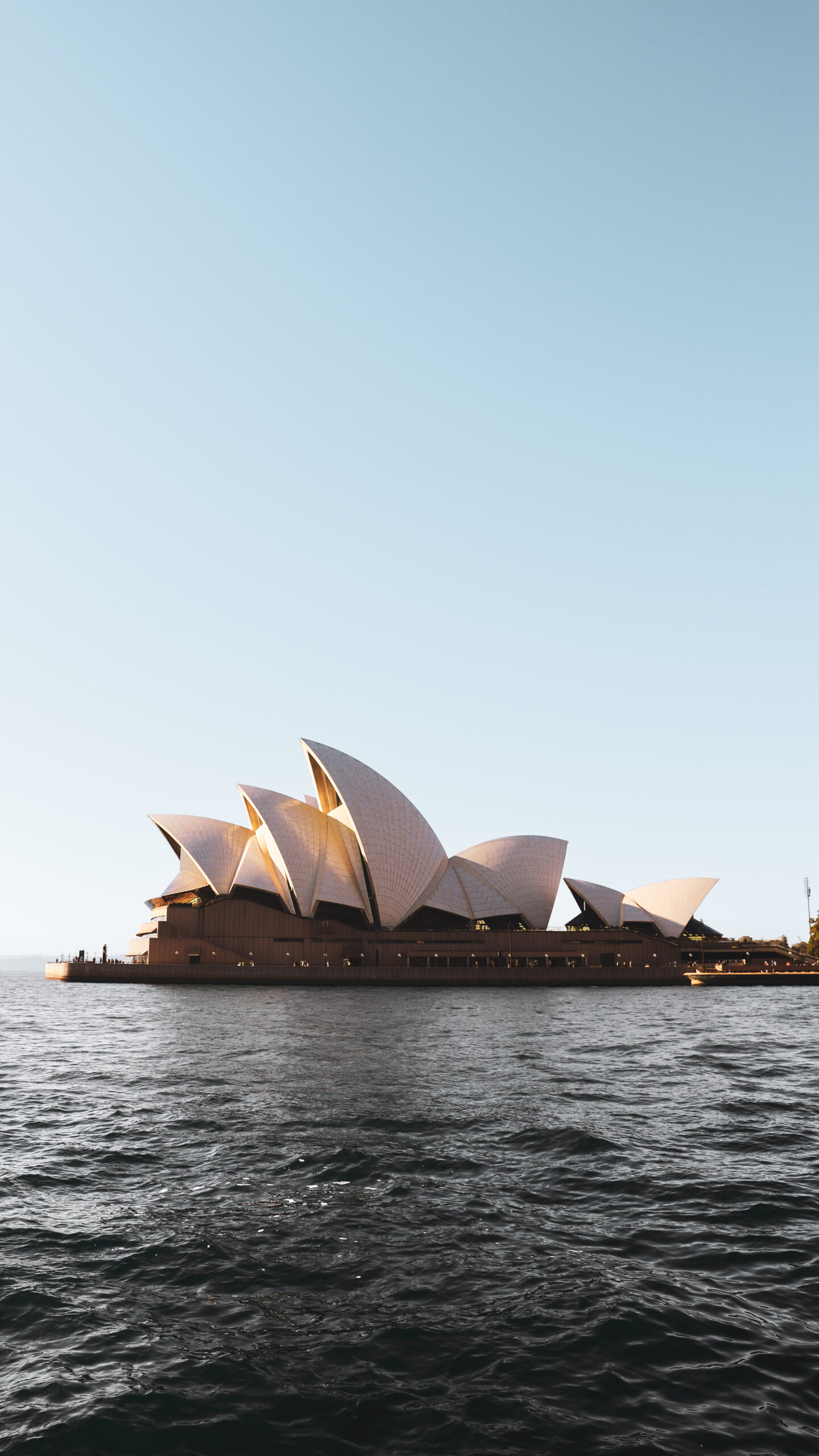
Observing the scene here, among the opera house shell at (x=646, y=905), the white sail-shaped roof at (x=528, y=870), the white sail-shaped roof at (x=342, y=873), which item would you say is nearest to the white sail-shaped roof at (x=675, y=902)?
the opera house shell at (x=646, y=905)

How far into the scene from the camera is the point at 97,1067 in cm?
2189

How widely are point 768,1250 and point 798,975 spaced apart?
230 feet

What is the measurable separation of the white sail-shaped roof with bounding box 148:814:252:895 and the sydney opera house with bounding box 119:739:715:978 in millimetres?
111


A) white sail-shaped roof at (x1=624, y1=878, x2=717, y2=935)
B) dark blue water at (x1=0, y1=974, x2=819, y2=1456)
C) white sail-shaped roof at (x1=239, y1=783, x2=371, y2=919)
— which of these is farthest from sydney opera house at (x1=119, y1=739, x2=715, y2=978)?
dark blue water at (x1=0, y1=974, x2=819, y2=1456)

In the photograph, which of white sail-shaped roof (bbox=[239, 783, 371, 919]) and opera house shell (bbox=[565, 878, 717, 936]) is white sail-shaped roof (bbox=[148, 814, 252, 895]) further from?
opera house shell (bbox=[565, 878, 717, 936])

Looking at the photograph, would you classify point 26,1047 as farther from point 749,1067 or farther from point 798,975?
point 798,975

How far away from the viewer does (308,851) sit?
2729 inches

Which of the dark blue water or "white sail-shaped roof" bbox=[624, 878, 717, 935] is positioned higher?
"white sail-shaped roof" bbox=[624, 878, 717, 935]

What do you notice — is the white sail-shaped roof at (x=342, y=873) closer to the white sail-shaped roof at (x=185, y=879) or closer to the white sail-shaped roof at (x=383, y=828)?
the white sail-shaped roof at (x=383, y=828)

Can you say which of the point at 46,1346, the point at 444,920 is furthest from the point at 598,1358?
the point at 444,920

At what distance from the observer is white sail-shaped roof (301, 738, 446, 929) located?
6931 cm

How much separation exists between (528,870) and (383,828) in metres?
17.3

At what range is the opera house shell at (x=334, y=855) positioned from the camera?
226ft

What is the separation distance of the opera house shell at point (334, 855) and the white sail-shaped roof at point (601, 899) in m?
10.4
